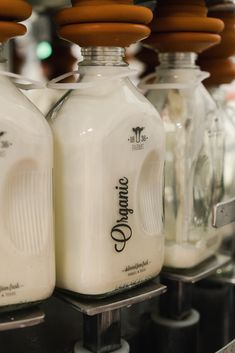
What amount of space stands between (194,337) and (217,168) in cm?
26

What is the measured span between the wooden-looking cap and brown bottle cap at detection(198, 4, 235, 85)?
37cm

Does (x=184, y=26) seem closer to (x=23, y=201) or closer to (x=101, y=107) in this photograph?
(x=101, y=107)

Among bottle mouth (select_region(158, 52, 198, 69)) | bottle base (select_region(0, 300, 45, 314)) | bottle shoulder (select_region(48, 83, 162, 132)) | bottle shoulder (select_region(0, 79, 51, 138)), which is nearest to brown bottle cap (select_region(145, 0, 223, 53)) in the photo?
bottle mouth (select_region(158, 52, 198, 69))

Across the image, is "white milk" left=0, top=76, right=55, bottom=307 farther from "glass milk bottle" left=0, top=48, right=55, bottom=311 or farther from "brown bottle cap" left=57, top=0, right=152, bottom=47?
"brown bottle cap" left=57, top=0, right=152, bottom=47

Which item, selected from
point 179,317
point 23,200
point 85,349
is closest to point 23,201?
point 23,200

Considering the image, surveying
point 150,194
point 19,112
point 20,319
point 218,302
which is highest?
point 19,112

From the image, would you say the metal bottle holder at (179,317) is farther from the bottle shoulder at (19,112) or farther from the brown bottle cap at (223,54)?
the bottle shoulder at (19,112)

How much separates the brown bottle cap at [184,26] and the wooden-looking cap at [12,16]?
220mm

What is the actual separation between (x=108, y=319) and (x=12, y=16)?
38 cm

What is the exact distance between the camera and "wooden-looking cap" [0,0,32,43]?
55cm

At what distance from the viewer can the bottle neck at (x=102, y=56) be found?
0.64 meters

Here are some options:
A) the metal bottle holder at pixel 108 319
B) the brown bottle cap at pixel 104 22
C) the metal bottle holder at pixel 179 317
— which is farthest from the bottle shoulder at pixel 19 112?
the metal bottle holder at pixel 179 317

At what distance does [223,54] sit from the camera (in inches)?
34.1

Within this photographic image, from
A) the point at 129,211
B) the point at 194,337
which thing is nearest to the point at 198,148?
the point at 129,211
